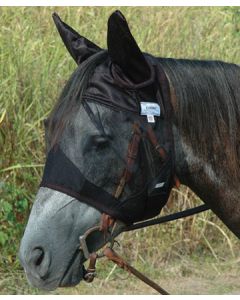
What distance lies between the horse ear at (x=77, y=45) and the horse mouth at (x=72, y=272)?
779 mm

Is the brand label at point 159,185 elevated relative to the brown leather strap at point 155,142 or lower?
lower

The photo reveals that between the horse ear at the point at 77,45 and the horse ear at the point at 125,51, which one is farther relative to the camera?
the horse ear at the point at 77,45

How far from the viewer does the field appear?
5797 millimetres

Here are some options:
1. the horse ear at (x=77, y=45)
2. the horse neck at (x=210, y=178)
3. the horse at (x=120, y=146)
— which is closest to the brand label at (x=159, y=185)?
the horse at (x=120, y=146)

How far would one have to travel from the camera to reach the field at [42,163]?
19.0 feet

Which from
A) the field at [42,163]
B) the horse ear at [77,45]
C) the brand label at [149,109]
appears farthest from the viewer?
the field at [42,163]

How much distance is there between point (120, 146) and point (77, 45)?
1.75 ft

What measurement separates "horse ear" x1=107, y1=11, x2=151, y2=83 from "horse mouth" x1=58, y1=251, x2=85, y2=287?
70 cm

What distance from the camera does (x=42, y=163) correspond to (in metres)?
6.05

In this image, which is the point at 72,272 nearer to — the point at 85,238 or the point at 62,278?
the point at 62,278

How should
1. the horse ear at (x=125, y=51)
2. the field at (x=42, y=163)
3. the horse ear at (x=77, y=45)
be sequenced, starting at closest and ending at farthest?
the horse ear at (x=125, y=51)
the horse ear at (x=77, y=45)
the field at (x=42, y=163)

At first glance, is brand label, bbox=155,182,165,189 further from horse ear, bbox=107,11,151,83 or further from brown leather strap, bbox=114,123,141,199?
horse ear, bbox=107,11,151,83

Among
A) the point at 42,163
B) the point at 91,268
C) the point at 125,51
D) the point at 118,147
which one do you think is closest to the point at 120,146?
the point at 118,147

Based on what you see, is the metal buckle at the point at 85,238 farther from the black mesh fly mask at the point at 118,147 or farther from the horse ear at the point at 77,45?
the horse ear at the point at 77,45
